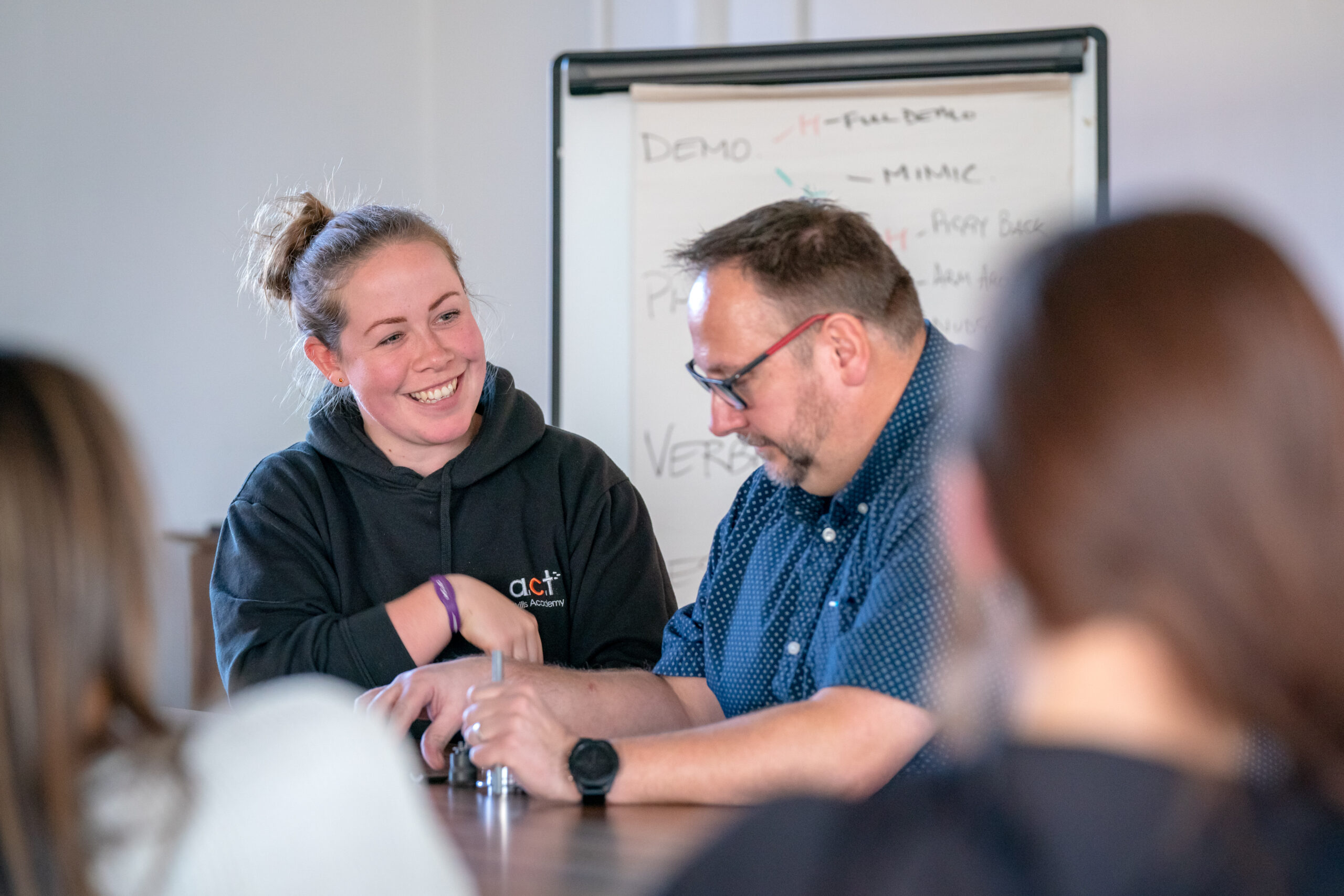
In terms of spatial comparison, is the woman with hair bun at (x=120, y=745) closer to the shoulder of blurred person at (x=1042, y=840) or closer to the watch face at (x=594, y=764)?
the shoulder of blurred person at (x=1042, y=840)

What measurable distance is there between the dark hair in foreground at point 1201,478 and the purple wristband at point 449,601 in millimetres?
1398

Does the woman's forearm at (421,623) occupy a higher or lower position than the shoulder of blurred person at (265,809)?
lower

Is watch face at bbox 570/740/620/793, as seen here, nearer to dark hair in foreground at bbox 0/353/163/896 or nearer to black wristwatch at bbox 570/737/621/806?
black wristwatch at bbox 570/737/621/806

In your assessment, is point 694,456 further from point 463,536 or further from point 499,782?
point 499,782

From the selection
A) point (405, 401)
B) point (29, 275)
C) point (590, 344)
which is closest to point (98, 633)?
point (405, 401)

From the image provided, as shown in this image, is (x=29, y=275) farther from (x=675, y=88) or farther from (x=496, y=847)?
(x=496, y=847)

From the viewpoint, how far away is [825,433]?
5.37 feet

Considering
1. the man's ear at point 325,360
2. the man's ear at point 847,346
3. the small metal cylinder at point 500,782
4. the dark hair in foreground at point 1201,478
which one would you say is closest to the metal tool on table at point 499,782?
the small metal cylinder at point 500,782

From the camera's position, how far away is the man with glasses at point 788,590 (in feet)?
4.59

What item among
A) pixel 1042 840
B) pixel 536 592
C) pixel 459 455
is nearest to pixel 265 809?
pixel 1042 840

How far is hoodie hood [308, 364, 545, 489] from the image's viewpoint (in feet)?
7.10

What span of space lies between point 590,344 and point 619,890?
6.26 feet

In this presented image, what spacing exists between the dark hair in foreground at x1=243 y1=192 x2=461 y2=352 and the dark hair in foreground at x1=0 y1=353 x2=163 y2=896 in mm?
1320

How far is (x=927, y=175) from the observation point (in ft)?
9.04
